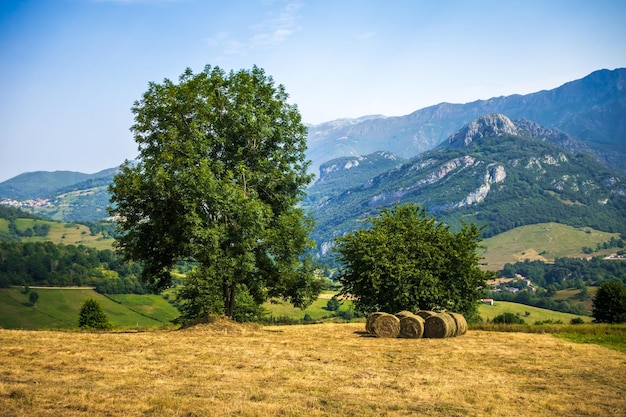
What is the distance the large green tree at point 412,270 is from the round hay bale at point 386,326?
9813 mm

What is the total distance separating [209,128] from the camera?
127 ft

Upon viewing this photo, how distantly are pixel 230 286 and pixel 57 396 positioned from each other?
76.1 ft

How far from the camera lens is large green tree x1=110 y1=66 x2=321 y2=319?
35000mm

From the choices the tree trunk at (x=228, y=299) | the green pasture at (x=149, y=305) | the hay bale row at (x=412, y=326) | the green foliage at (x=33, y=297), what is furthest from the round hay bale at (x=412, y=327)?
the green foliage at (x=33, y=297)

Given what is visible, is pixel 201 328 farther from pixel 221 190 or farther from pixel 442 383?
pixel 442 383

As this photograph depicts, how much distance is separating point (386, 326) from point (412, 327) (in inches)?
66.7

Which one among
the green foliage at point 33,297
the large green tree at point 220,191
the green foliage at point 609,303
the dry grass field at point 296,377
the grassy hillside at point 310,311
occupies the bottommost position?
the grassy hillside at point 310,311

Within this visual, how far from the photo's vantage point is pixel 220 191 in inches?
1368

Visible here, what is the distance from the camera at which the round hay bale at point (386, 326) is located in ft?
119

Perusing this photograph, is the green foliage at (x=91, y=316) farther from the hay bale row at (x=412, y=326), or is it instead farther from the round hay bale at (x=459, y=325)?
the round hay bale at (x=459, y=325)

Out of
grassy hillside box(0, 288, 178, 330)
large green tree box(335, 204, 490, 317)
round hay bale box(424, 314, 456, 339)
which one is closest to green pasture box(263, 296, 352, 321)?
grassy hillside box(0, 288, 178, 330)

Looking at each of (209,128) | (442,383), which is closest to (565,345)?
(442,383)

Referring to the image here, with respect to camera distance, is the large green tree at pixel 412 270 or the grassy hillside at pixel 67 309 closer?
the large green tree at pixel 412 270

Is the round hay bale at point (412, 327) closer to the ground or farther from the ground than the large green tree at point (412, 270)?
closer to the ground
